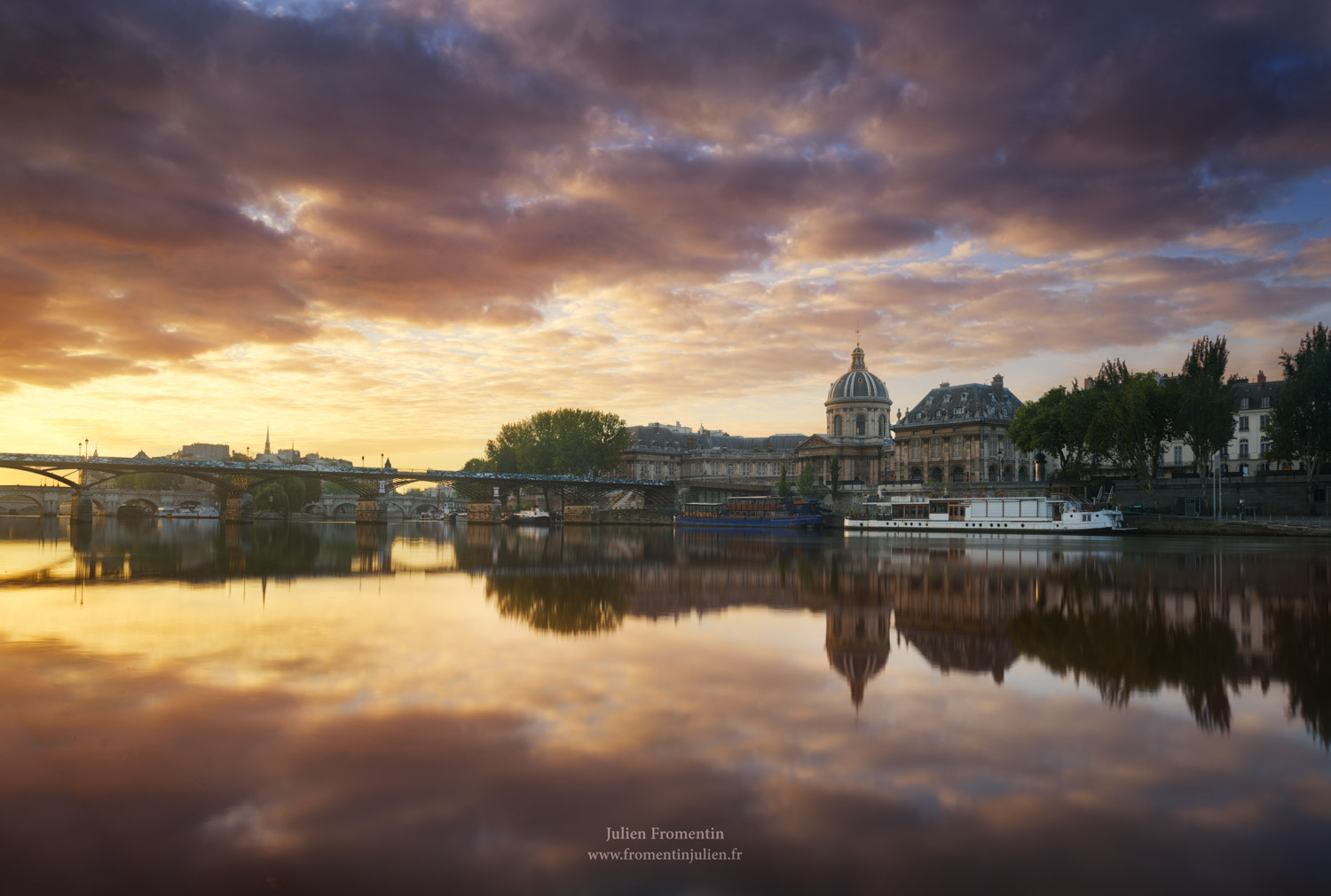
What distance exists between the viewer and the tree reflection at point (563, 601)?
774 inches

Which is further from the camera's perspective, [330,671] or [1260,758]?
[330,671]

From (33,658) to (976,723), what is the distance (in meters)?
15.7

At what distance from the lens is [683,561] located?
1654 inches

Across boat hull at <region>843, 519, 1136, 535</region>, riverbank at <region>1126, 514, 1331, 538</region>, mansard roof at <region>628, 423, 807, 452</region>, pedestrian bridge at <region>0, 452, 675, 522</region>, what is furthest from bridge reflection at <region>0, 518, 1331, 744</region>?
mansard roof at <region>628, 423, 807, 452</region>

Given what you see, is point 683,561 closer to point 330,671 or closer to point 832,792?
point 330,671

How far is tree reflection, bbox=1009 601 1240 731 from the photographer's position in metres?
12.7

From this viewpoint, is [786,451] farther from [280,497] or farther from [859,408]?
[280,497]

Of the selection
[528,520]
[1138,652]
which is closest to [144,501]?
[528,520]

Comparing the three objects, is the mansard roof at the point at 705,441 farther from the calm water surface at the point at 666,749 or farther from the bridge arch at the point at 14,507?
the calm water surface at the point at 666,749

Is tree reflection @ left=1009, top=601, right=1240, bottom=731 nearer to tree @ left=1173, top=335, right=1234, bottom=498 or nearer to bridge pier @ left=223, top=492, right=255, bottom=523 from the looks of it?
tree @ left=1173, top=335, right=1234, bottom=498

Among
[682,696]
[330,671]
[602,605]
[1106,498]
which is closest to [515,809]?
[682,696]

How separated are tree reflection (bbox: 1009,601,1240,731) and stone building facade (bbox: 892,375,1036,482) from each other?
102 m

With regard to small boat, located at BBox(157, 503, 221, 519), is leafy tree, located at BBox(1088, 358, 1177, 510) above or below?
above

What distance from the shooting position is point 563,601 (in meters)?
24.4
